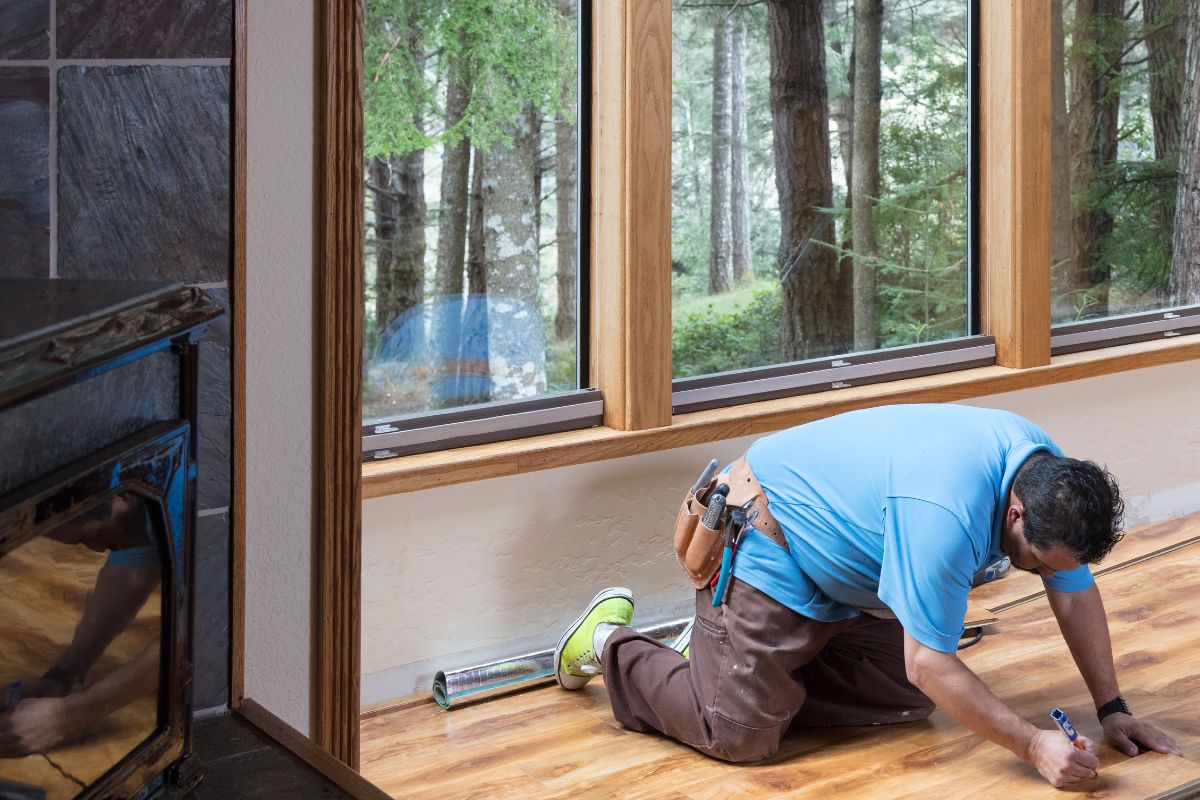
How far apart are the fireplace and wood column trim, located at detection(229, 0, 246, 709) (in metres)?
0.37

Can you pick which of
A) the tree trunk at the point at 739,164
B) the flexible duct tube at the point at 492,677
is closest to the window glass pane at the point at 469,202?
the tree trunk at the point at 739,164

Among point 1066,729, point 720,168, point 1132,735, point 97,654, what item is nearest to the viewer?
point 97,654

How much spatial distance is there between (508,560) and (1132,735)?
154cm

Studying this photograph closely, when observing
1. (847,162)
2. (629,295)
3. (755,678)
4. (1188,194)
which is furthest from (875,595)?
(1188,194)

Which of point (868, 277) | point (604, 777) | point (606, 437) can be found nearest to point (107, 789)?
point (604, 777)

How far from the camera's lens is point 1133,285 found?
4.92m

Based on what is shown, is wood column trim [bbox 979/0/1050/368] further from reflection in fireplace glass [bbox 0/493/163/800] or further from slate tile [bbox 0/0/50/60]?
reflection in fireplace glass [bbox 0/493/163/800]

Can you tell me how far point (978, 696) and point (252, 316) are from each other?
158 centimetres

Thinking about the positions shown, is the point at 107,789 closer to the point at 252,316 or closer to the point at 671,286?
the point at 252,316

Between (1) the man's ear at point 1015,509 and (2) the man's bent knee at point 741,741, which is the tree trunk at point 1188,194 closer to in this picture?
(1) the man's ear at point 1015,509

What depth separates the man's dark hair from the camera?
7.71ft

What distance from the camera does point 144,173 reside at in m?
1.72

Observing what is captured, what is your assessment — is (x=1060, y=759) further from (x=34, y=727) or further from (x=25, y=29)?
(x=25, y=29)

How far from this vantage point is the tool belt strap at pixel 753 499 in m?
2.89
